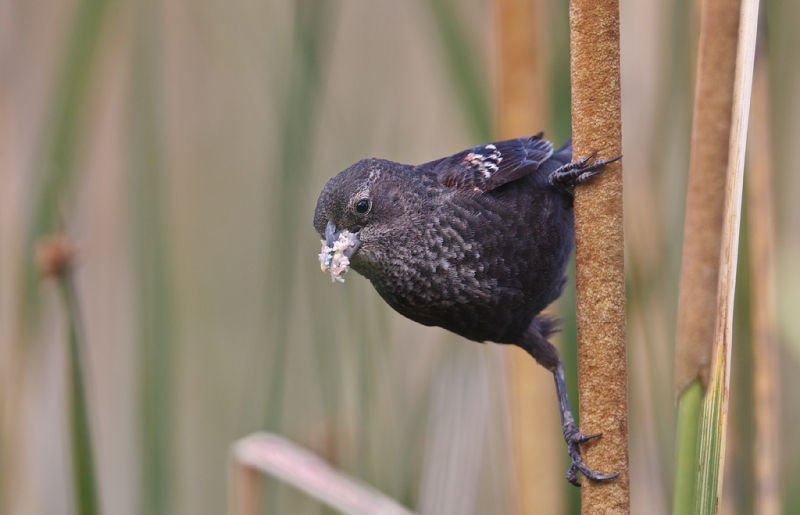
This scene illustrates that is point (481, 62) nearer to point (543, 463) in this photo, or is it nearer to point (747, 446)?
point (543, 463)

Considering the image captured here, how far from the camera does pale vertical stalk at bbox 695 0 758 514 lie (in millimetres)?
1093

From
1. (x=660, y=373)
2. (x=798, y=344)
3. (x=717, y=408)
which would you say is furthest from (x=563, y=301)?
(x=717, y=408)

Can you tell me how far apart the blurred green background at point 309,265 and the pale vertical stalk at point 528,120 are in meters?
0.05

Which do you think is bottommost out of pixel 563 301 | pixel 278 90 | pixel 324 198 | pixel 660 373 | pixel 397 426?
pixel 397 426

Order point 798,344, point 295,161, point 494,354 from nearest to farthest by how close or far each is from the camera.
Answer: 1. point 295,161
2. point 798,344
3. point 494,354

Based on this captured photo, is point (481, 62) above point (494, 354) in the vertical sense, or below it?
above

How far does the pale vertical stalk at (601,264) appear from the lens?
1.27m

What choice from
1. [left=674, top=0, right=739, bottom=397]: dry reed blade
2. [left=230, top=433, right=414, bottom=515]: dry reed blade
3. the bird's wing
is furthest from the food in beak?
[left=674, top=0, right=739, bottom=397]: dry reed blade

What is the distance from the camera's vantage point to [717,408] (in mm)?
1108

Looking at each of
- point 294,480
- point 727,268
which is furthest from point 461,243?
point 727,268

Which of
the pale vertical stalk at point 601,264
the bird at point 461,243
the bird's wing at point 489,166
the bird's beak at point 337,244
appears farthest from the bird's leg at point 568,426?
the bird's beak at point 337,244

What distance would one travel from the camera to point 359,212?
6.07 feet

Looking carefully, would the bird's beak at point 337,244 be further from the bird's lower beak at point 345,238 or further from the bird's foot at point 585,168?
the bird's foot at point 585,168

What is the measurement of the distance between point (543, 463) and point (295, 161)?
3.09 ft
